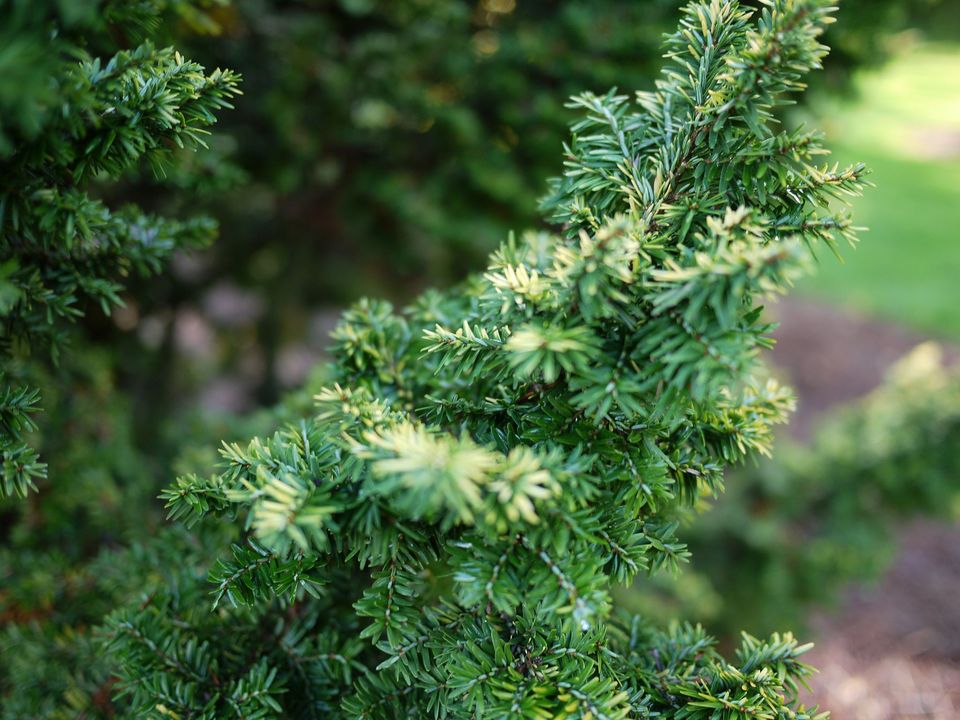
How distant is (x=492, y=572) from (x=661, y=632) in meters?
0.50

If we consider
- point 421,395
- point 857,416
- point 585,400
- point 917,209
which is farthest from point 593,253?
point 917,209

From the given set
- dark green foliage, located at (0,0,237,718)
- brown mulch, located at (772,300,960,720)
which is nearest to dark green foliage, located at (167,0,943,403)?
dark green foliage, located at (0,0,237,718)

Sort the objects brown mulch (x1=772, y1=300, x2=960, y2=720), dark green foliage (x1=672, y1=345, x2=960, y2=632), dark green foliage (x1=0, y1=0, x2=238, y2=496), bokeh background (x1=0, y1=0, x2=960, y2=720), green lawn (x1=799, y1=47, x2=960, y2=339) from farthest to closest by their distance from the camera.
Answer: green lawn (x1=799, y1=47, x2=960, y2=339) < brown mulch (x1=772, y1=300, x2=960, y2=720) < dark green foliage (x1=672, y1=345, x2=960, y2=632) < bokeh background (x1=0, y1=0, x2=960, y2=720) < dark green foliage (x1=0, y1=0, x2=238, y2=496)

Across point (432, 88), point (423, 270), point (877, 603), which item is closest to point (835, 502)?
point (877, 603)

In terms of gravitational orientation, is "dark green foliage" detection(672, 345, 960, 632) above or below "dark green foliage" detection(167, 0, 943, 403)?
below

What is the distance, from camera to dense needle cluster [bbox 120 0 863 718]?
71 centimetres

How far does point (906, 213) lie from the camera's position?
747 cm

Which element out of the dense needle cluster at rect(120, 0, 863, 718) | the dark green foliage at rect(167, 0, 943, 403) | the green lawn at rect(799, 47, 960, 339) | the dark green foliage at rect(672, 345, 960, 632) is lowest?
the dense needle cluster at rect(120, 0, 863, 718)

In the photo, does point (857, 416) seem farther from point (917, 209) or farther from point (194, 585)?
point (917, 209)

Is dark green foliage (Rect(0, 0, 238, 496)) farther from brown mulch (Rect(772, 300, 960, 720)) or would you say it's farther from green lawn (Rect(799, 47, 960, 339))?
green lawn (Rect(799, 47, 960, 339))

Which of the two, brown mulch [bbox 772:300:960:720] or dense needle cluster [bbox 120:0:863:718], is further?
brown mulch [bbox 772:300:960:720]

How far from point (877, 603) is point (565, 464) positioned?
13.4 ft

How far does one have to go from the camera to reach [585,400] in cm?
73

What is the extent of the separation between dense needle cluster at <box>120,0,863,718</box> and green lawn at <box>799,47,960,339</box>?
3.00 meters
